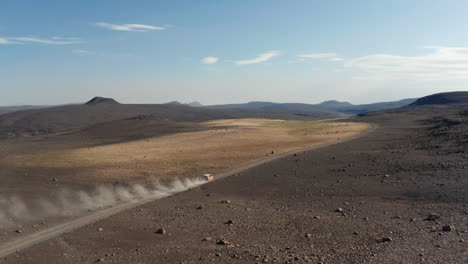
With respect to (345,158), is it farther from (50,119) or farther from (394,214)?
(50,119)

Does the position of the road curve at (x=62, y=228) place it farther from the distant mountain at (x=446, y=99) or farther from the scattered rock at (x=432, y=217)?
the distant mountain at (x=446, y=99)

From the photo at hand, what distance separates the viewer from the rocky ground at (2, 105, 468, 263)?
39.3 ft

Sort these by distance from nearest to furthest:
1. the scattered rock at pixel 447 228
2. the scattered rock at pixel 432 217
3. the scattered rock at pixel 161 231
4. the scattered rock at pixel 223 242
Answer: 1. the scattered rock at pixel 223 242
2. the scattered rock at pixel 447 228
3. the scattered rock at pixel 161 231
4. the scattered rock at pixel 432 217

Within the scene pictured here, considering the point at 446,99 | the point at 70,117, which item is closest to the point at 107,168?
the point at 70,117

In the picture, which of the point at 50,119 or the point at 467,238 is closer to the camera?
the point at 467,238

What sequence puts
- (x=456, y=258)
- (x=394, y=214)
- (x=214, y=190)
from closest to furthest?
(x=456, y=258), (x=394, y=214), (x=214, y=190)

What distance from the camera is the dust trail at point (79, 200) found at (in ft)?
57.3

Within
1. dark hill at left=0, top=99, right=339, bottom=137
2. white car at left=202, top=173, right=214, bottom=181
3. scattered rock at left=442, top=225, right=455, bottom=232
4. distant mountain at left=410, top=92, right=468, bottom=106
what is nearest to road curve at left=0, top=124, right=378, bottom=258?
white car at left=202, top=173, right=214, bottom=181

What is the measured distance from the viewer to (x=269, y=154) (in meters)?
36.1

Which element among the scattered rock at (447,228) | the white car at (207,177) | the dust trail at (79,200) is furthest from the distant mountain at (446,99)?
the scattered rock at (447,228)

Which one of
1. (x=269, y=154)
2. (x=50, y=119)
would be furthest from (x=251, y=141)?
(x=50, y=119)

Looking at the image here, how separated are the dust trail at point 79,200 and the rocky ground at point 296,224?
1.99 m

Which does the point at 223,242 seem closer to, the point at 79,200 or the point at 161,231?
the point at 161,231

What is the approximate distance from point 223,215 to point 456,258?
915cm
